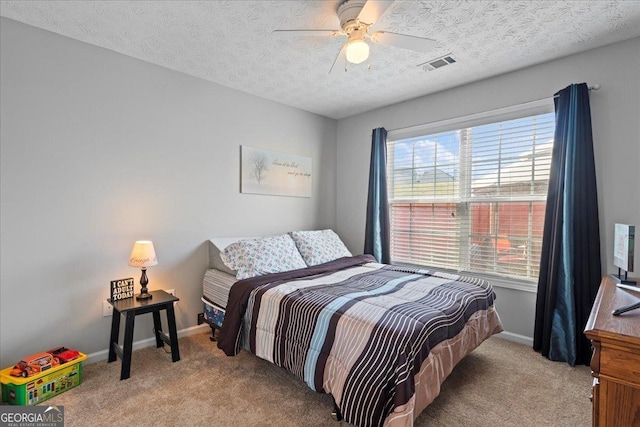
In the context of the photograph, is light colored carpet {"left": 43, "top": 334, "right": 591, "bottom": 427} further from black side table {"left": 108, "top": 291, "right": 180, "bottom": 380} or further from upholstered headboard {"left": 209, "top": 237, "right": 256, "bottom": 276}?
upholstered headboard {"left": 209, "top": 237, "right": 256, "bottom": 276}

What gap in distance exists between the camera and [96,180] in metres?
2.48

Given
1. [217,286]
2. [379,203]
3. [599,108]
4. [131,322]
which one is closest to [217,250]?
[217,286]

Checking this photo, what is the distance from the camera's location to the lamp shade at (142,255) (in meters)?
2.42

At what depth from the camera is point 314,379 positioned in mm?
1797

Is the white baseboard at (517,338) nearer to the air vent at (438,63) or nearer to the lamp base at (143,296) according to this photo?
the air vent at (438,63)

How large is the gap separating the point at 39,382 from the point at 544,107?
434 centimetres

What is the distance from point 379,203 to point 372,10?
2.40 metres

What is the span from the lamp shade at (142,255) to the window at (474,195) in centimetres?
271

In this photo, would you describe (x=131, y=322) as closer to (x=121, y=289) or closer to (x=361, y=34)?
(x=121, y=289)

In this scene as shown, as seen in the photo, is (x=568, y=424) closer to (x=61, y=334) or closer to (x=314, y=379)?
(x=314, y=379)

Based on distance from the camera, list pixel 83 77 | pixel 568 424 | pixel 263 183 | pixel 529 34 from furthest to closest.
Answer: pixel 263 183
pixel 83 77
pixel 529 34
pixel 568 424

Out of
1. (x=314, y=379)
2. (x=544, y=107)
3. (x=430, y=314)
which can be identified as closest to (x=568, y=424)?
(x=430, y=314)

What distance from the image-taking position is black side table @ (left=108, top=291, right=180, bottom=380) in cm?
222

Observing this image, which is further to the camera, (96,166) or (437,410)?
(96,166)
